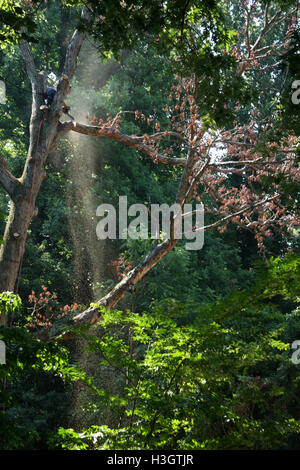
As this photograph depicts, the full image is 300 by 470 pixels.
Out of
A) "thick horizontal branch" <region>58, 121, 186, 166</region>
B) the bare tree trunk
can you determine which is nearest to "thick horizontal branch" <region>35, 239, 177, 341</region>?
the bare tree trunk

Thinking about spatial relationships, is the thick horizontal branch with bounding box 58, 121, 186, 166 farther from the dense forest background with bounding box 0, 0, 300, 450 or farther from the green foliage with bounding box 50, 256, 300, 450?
the green foliage with bounding box 50, 256, 300, 450

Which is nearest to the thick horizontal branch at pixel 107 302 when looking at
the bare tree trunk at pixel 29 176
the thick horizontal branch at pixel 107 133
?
the bare tree trunk at pixel 29 176

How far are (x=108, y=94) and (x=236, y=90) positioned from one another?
10.7 metres

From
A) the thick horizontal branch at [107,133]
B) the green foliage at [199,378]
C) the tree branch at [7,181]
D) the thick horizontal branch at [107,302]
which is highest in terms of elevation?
the thick horizontal branch at [107,133]

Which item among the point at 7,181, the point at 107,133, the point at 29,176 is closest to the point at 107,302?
the point at 29,176

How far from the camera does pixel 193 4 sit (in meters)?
4.60

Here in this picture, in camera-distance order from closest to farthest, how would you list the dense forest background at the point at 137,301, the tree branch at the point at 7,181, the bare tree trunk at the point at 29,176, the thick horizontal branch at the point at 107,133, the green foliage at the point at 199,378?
the green foliage at the point at 199,378
the dense forest background at the point at 137,301
the bare tree trunk at the point at 29,176
the tree branch at the point at 7,181
the thick horizontal branch at the point at 107,133

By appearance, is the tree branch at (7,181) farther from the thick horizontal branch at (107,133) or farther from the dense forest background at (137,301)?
the dense forest background at (137,301)

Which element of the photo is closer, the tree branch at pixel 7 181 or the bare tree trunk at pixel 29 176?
the bare tree trunk at pixel 29 176

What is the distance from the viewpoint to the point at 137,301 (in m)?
11.1

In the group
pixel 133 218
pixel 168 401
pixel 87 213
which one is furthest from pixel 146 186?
pixel 168 401

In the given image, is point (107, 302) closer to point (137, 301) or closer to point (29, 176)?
point (29, 176)

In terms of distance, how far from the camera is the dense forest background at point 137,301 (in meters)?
3.93
